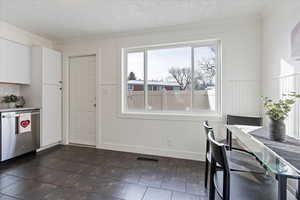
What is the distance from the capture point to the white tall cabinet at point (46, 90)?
3.02m

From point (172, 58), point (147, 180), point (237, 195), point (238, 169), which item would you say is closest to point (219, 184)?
point (237, 195)

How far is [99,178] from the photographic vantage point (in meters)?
2.06

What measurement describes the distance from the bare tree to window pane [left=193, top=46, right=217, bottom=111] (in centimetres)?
11

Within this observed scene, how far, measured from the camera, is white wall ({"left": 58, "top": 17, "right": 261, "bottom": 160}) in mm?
2441

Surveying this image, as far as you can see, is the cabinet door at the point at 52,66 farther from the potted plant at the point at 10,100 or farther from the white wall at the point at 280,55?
the white wall at the point at 280,55

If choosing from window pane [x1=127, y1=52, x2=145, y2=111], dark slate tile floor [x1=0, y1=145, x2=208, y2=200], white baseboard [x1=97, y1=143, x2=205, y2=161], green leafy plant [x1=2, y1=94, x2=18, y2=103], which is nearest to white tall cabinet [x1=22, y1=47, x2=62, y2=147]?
green leafy plant [x1=2, y1=94, x2=18, y2=103]

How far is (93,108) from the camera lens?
3.38 metres

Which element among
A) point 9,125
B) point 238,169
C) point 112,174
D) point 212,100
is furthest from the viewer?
point 212,100

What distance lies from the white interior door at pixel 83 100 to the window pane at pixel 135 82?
85 cm

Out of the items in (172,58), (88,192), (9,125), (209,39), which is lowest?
(88,192)

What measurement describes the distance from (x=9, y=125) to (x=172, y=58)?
3108 mm

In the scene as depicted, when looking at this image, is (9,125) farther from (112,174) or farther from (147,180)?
(147,180)

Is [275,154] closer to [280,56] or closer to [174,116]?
[280,56]

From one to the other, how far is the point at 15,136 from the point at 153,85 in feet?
8.63
